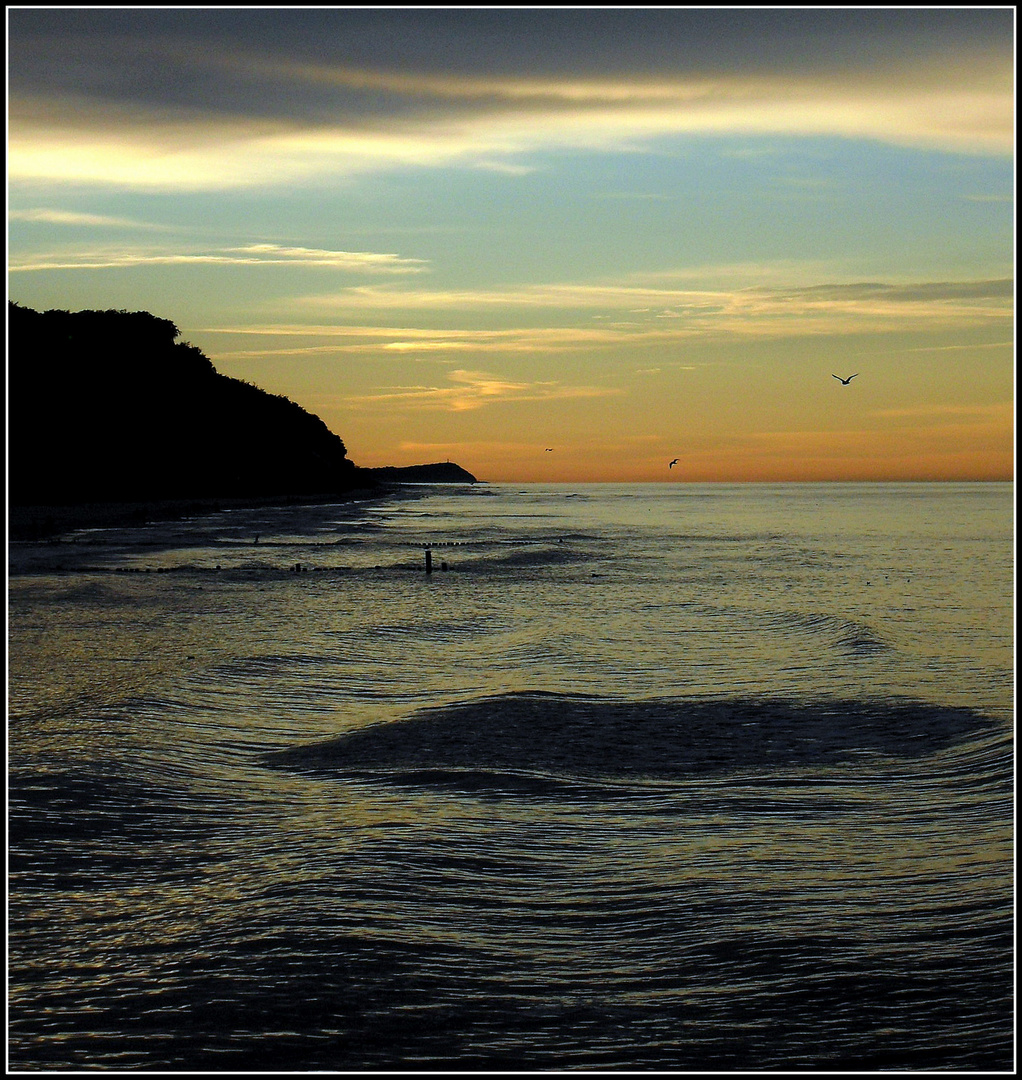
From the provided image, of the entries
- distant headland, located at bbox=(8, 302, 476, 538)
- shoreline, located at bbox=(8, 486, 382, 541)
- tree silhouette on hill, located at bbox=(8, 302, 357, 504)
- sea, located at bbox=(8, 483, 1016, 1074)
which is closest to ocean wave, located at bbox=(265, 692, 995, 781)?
sea, located at bbox=(8, 483, 1016, 1074)

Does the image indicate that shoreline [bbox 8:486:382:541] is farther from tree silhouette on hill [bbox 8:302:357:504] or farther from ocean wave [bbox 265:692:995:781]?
ocean wave [bbox 265:692:995:781]

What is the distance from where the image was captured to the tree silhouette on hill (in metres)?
95.8

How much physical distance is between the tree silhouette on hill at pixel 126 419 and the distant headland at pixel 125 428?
159 millimetres

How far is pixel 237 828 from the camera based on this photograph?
37.9ft

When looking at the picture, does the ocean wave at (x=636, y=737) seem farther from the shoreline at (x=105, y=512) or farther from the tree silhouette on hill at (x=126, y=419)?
the tree silhouette on hill at (x=126, y=419)

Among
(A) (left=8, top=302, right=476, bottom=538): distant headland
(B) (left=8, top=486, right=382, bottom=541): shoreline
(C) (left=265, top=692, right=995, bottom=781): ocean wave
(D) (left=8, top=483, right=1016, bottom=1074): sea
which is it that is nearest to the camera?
(D) (left=8, top=483, right=1016, bottom=1074): sea

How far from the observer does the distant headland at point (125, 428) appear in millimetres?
91812

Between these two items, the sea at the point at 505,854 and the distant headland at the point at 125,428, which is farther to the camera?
the distant headland at the point at 125,428

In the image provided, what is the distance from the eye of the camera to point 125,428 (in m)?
110

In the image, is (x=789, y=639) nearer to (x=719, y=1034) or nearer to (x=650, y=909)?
(x=650, y=909)

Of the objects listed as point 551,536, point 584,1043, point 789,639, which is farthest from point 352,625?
point 551,536

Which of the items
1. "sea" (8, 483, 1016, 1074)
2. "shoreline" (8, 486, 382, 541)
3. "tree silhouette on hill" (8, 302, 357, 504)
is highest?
"tree silhouette on hill" (8, 302, 357, 504)

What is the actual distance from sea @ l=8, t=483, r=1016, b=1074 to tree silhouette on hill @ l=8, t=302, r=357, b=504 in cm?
6876

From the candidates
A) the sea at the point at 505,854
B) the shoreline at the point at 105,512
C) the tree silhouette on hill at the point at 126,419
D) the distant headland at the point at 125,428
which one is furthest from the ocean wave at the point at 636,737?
the tree silhouette on hill at the point at 126,419
